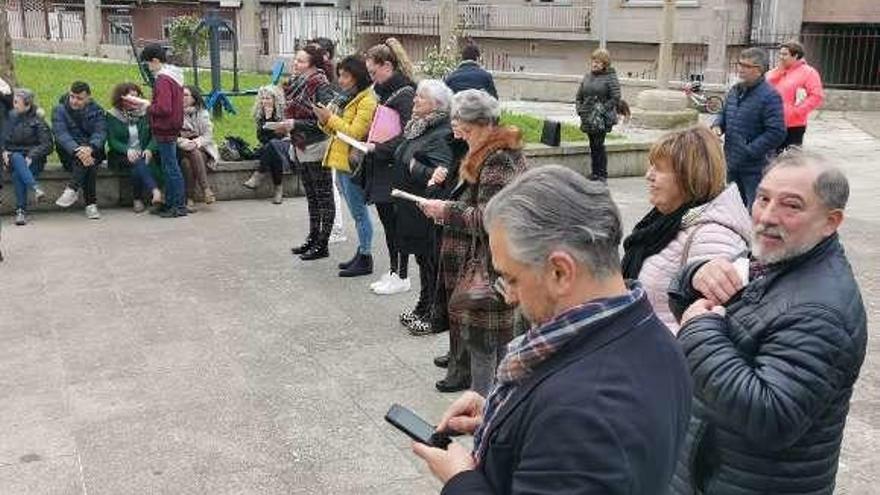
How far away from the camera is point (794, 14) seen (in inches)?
909

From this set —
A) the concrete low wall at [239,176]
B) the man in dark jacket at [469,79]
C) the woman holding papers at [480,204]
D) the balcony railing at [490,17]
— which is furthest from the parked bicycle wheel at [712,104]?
the woman holding papers at [480,204]

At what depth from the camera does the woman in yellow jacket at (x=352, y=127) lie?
680 cm

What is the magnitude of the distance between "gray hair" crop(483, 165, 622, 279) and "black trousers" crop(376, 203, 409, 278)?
444 cm

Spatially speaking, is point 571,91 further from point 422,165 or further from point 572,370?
point 572,370

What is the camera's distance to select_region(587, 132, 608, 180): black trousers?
35.7 feet

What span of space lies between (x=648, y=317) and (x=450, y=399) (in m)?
3.37

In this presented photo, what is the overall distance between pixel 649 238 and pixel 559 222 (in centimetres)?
150

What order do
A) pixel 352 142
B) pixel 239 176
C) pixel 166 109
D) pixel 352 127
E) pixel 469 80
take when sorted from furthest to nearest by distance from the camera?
pixel 239 176 → pixel 469 80 → pixel 166 109 → pixel 352 127 → pixel 352 142

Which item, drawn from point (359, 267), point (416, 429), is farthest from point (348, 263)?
point (416, 429)

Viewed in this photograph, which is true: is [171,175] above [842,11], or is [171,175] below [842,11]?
below

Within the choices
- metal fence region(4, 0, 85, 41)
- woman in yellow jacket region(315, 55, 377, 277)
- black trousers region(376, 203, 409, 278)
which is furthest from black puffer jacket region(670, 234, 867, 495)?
metal fence region(4, 0, 85, 41)

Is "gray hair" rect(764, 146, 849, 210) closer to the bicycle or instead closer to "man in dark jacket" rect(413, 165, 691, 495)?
"man in dark jacket" rect(413, 165, 691, 495)

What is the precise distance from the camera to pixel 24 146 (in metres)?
8.93

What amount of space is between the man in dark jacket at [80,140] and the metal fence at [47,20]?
22.6 m
